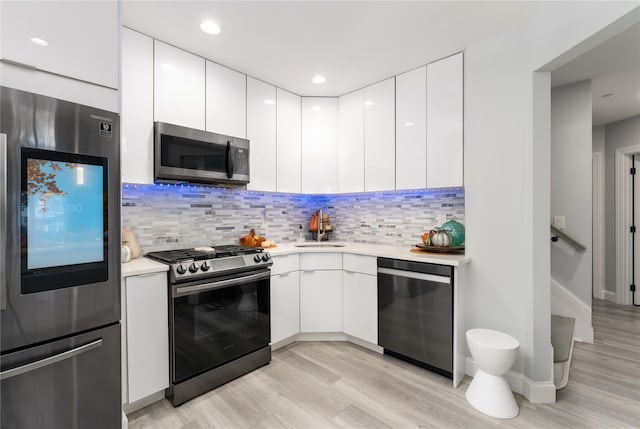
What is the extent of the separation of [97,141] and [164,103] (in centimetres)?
106

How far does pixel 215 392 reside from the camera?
2.12 m

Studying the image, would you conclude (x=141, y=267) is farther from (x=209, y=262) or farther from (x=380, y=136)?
(x=380, y=136)

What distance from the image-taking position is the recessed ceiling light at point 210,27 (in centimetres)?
205

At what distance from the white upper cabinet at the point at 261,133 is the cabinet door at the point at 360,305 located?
3.98 feet

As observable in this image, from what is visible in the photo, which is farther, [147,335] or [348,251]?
[348,251]

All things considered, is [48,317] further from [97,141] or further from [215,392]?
[215,392]

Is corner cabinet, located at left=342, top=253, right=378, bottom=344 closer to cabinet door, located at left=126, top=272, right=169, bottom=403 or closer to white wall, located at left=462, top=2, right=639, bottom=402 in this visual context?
white wall, located at left=462, top=2, right=639, bottom=402

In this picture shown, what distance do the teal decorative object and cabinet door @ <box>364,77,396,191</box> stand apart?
24.8 inches

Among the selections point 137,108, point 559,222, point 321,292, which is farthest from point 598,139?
point 137,108

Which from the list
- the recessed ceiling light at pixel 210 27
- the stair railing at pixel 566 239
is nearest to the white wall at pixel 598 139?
the stair railing at pixel 566 239

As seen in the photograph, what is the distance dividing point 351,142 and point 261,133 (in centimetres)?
97

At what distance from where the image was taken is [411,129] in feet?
8.96

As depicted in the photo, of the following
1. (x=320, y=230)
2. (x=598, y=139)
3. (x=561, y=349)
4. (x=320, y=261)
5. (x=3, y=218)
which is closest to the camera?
(x=3, y=218)

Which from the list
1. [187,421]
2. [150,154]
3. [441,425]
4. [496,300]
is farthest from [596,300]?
[150,154]
